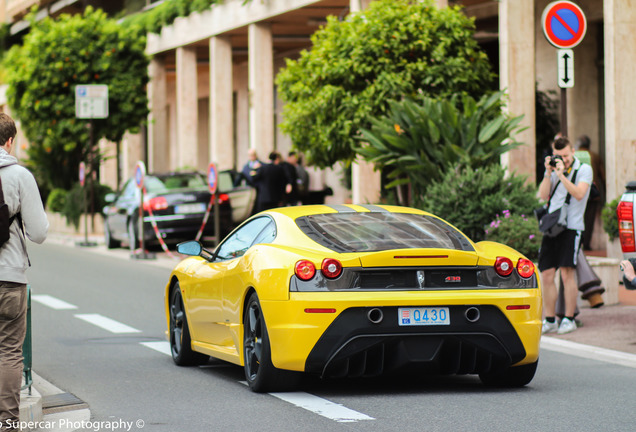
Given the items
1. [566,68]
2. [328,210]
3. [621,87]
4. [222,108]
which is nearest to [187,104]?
[222,108]

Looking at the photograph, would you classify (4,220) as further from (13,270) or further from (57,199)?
(57,199)

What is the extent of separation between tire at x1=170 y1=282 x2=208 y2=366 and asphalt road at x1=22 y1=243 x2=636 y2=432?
137mm

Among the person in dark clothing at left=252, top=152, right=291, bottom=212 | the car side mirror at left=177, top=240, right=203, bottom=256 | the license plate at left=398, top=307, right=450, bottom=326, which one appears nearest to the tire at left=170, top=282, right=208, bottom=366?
the car side mirror at left=177, top=240, right=203, bottom=256

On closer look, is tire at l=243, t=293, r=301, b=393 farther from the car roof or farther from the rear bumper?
the car roof

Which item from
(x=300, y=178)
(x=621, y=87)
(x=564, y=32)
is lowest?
(x=300, y=178)

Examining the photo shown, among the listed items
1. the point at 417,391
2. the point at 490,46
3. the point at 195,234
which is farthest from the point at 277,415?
the point at 490,46

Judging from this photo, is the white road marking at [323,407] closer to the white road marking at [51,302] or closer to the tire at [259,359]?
the tire at [259,359]

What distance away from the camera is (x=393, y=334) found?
307 inches

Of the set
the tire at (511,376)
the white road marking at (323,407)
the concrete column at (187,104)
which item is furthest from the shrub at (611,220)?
the concrete column at (187,104)

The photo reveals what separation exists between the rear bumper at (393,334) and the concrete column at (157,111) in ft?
113

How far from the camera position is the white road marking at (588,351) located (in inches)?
405

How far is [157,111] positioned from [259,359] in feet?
119

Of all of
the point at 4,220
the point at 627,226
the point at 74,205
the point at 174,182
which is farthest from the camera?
the point at 74,205

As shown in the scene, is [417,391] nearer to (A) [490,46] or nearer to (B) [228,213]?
(B) [228,213]
